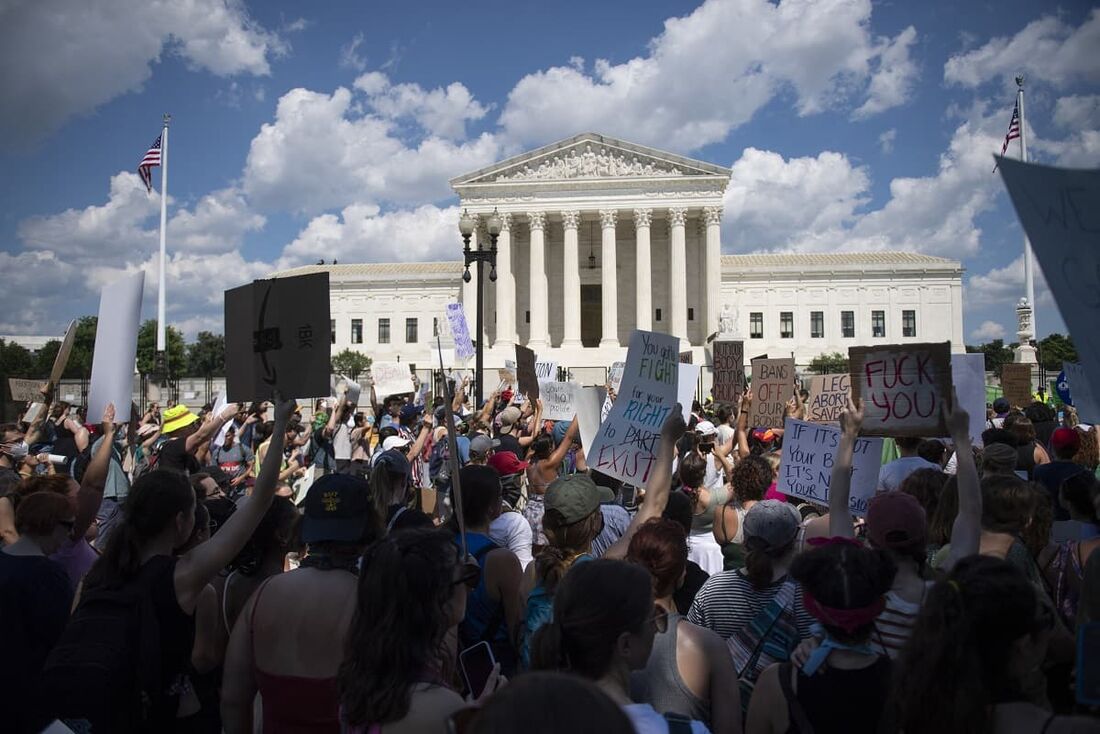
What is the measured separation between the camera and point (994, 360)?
6756cm

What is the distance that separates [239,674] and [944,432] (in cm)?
372

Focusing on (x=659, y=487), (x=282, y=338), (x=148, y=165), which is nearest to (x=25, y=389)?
(x=282, y=338)

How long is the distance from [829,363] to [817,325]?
8.80 m

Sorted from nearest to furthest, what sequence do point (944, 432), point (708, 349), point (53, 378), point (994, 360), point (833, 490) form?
point (833, 490)
point (944, 432)
point (53, 378)
point (708, 349)
point (994, 360)

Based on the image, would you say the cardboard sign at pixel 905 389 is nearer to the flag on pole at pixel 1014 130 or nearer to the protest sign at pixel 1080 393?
the protest sign at pixel 1080 393

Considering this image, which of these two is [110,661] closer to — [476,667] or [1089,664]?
[476,667]

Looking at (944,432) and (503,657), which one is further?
(944,432)

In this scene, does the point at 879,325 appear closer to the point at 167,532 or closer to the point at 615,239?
the point at 615,239

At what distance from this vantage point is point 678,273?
53875 millimetres

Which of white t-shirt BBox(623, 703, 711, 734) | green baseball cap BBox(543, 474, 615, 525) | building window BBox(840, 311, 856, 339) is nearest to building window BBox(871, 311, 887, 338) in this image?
building window BBox(840, 311, 856, 339)

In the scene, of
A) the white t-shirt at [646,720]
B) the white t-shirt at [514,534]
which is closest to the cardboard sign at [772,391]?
the white t-shirt at [514,534]

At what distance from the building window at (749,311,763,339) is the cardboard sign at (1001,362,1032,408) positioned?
49.8m

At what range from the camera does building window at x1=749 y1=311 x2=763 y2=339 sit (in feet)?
204

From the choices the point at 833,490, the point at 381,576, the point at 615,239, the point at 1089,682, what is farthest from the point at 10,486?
the point at 615,239
